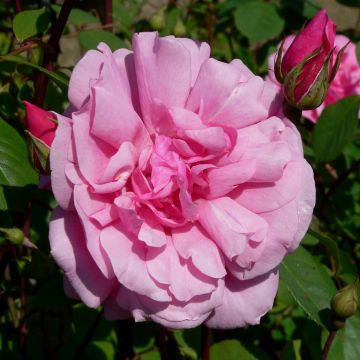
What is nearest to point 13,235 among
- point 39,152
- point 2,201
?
point 2,201

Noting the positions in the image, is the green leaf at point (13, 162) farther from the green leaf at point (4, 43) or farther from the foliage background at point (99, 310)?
the green leaf at point (4, 43)

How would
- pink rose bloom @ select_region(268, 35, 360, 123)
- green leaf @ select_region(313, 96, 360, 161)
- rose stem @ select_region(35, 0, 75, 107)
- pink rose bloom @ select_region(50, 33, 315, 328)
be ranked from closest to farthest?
pink rose bloom @ select_region(50, 33, 315, 328) < rose stem @ select_region(35, 0, 75, 107) < green leaf @ select_region(313, 96, 360, 161) < pink rose bloom @ select_region(268, 35, 360, 123)

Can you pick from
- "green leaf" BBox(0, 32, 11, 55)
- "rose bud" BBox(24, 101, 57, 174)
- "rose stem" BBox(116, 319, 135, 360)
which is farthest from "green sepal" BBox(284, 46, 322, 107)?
"green leaf" BBox(0, 32, 11, 55)

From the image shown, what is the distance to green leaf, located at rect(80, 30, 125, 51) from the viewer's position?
1.02m

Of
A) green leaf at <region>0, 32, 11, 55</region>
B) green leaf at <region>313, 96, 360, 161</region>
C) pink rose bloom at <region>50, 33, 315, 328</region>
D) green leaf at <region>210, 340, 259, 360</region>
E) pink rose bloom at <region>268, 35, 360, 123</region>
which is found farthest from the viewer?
pink rose bloom at <region>268, 35, 360, 123</region>

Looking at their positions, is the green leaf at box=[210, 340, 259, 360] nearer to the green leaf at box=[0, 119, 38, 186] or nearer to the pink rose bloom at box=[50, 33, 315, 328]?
the pink rose bloom at box=[50, 33, 315, 328]

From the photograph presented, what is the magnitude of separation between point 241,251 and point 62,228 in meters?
0.20

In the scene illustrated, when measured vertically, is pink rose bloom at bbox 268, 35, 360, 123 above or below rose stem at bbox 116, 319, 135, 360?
above

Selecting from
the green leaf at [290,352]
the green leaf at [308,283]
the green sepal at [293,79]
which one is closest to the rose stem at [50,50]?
the green sepal at [293,79]

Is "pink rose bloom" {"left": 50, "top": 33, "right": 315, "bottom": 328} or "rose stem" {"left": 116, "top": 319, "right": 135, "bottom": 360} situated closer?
"pink rose bloom" {"left": 50, "top": 33, "right": 315, "bottom": 328}

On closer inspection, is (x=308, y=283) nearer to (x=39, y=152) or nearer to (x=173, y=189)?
(x=173, y=189)

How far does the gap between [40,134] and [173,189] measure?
0.17 meters

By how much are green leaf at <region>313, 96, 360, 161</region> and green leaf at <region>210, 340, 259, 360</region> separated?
41 centimetres

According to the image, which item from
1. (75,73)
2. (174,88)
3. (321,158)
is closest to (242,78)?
(174,88)
